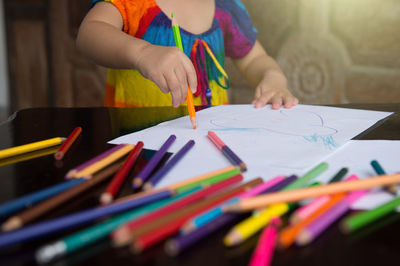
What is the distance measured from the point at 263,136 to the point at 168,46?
26 centimetres

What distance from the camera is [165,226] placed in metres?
0.16

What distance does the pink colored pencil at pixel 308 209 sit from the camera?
0.57 ft

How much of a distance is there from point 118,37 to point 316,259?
0.42m

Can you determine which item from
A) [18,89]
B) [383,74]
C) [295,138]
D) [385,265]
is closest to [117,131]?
[295,138]

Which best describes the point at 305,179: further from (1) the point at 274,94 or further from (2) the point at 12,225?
(1) the point at 274,94

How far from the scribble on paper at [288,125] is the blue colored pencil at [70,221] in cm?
18

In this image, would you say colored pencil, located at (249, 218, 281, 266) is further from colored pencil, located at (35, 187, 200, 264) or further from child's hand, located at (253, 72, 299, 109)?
child's hand, located at (253, 72, 299, 109)

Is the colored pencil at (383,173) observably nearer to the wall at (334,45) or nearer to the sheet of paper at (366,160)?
the sheet of paper at (366,160)

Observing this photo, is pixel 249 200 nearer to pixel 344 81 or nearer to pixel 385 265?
pixel 385 265

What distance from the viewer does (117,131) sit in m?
0.38

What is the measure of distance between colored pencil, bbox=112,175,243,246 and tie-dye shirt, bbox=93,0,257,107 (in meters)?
0.40

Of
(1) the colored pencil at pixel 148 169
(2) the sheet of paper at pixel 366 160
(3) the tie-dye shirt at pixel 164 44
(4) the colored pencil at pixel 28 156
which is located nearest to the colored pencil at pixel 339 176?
(2) the sheet of paper at pixel 366 160

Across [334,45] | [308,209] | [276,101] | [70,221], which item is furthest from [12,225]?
[334,45]

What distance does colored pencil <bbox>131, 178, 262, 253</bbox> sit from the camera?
0.15 meters
